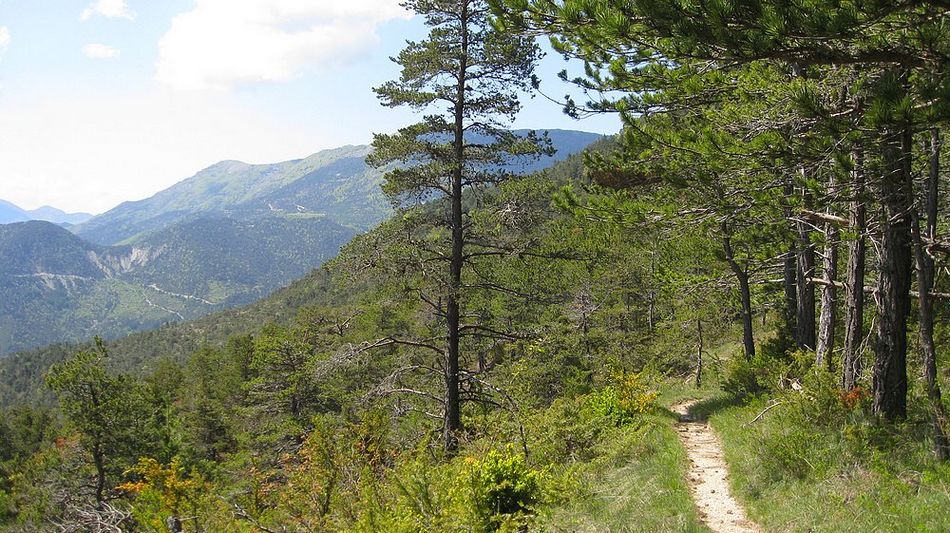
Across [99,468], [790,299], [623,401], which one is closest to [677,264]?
[790,299]

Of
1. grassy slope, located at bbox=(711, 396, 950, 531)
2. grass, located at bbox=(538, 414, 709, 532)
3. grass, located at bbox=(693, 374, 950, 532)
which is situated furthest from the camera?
grass, located at bbox=(538, 414, 709, 532)

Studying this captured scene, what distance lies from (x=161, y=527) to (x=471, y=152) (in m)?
9.16

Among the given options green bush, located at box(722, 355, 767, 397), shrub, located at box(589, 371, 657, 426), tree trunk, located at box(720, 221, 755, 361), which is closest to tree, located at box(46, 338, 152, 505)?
shrub, located at box(589, 371, 657, 426)

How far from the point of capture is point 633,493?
673cm

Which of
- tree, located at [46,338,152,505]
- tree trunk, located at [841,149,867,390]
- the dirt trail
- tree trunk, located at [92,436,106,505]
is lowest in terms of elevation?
tree trunk, located at [92,436,106,505]

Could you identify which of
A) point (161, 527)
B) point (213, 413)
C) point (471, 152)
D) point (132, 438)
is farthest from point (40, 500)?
point (471, 152)

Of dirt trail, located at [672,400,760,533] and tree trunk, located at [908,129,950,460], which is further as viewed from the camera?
dirt trail, located at [672,400,760,533]

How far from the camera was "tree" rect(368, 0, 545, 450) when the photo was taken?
1083 centimetres

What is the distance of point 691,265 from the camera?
13.2 metres

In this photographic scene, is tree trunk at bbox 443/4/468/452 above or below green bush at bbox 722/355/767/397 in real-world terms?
above

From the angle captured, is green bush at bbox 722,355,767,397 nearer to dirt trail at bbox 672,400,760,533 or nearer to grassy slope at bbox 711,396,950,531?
dirt trail at bbox 672,400,760,533

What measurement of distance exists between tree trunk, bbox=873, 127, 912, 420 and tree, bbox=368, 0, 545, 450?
20.5 ft

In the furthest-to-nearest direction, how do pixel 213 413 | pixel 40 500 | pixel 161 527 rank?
pixel 213 413
pixel 40 500
pixel 161 527

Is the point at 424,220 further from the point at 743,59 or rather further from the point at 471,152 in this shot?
the point at 743,59
